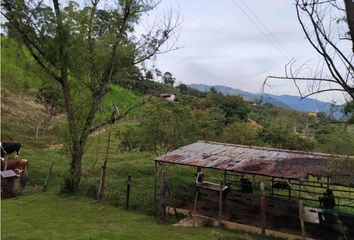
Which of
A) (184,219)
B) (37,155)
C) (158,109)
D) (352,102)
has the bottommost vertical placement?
(184,219)

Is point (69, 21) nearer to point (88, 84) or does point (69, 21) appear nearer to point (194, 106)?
point (88, 84)

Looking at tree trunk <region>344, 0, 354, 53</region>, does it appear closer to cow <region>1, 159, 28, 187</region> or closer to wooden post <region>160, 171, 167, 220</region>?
wooden post <region>160, 171, 167, 220</region>

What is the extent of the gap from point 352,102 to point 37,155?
17.5 m

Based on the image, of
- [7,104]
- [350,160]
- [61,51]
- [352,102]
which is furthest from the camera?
[7,104]

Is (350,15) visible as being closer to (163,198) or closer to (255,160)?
(255,160)

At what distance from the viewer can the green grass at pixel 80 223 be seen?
8.36m

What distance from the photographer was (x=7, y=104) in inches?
1160

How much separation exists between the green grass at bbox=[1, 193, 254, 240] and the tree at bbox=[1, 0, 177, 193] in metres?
1.71

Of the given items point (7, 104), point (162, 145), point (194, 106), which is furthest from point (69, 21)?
point (194, 106)

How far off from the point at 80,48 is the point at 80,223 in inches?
232

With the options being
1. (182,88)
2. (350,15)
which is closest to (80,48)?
(350,15)

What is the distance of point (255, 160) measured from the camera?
11.1 meters

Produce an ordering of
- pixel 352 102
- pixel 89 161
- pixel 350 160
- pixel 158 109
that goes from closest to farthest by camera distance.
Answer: pixel 352 102, pixel 350 160, pixel 158 109, pixel 89 161

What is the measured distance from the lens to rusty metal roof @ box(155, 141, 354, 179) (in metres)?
9.72
